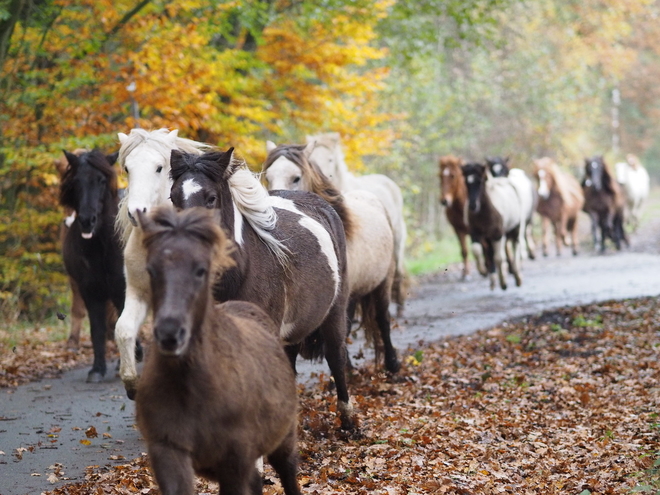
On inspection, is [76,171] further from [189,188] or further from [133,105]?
[133,105]

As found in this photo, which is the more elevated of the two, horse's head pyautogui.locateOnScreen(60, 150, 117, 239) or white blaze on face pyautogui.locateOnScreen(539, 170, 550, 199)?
horse's head pyautogui.locateOnScreen(60, 150, 117, 239)

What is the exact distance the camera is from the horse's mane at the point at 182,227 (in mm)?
3945

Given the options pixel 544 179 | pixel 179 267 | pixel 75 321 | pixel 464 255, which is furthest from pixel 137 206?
pixel 544 179

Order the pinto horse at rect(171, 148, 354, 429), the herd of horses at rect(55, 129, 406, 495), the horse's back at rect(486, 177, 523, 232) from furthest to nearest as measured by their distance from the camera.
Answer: the horse's back at rect(486, 177, 523, 232) → the pinto horse at rect(171, 148, 354, 429) → the herd of horses at rect(55, 129, 406, 495)

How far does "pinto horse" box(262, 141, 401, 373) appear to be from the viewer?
8789 mm

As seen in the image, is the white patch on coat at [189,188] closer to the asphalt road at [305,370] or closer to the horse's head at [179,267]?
the horse's head at [179,267]

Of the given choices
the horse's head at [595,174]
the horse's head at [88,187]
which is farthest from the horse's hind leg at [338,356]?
the horse's head at [595,174]

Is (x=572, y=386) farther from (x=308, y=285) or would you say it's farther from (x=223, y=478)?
(x=223, y=478)

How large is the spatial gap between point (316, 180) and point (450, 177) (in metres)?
10.8

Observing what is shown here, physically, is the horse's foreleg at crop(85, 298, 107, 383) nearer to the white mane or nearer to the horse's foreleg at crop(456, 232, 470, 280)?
the white mane

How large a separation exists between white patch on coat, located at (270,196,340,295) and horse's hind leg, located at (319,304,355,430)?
0.30 m

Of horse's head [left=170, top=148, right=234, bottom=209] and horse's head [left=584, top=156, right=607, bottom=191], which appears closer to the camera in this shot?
horse's head [left=170, top=148, right=234, bottom=209]

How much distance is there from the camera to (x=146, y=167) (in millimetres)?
6609

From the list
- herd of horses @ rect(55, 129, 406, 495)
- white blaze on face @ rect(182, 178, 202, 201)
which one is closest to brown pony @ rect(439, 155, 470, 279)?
herd of horses @ rect(55, 129, 406, 495)
